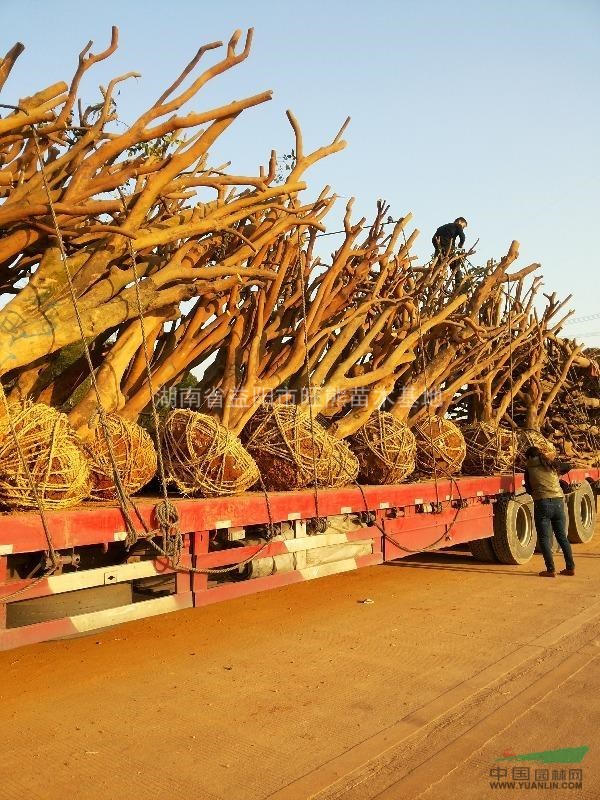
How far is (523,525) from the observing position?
944 centimetres

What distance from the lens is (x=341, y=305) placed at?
7.55 metres

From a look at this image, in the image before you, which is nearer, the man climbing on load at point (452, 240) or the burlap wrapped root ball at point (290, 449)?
the burlap wrapped root ball at point (290, 449)

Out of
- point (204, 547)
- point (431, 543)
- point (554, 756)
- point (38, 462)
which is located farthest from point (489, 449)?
point (38, 462)

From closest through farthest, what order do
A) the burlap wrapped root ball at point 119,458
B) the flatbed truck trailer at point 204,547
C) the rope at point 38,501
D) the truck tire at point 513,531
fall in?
the rope at point 38,501, the flatbed truck trailer at point 204,547, the burlap wrapped root ball at point 119,458, the truck tire at point 513,531

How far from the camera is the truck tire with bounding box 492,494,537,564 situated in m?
8.86

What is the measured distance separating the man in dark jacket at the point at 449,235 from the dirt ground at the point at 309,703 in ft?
18.5

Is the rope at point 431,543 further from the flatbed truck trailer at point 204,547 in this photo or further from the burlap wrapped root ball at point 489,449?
the burlap wrapped root ball at point 489,449

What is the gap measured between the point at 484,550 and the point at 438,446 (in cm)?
209

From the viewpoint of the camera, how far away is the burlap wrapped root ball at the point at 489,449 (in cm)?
889

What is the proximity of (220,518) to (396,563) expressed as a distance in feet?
16.5

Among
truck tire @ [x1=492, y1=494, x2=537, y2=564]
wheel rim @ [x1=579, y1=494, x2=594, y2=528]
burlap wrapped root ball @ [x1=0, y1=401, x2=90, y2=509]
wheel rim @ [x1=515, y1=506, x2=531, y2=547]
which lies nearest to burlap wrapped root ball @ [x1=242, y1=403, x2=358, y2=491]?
burlap wrapped root ball @ [x1=0, y1=401, x2=90, y2=509]

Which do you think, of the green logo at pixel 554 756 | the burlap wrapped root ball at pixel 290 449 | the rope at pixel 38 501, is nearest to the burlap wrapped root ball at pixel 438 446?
the burlap wrapped root ball at pixel 290 449

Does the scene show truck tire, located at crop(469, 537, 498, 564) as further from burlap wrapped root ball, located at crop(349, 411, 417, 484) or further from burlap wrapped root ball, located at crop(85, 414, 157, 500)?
burlap wrapped root ball, located at crop(85, 414, 157, 500)

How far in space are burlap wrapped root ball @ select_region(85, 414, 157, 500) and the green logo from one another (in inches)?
101
